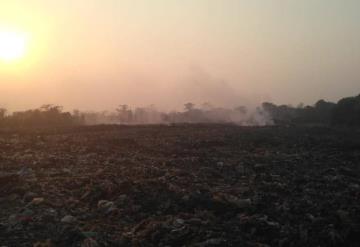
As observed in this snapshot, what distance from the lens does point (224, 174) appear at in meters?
11.5

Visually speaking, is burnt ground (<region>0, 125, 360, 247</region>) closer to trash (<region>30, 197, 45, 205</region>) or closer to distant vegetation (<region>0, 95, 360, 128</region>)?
trash (<region>30, 197, 45, 205</region>)

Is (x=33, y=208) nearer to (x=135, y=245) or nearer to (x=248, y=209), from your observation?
(x=135, y=245)

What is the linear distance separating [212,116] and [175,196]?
3480cm

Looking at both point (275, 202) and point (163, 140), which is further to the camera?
point (163, 140)

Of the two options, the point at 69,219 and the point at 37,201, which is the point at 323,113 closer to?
the point at 37,201

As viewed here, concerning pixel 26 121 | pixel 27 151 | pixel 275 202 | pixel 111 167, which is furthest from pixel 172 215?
pixel 26 121

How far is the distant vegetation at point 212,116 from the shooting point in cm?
3022

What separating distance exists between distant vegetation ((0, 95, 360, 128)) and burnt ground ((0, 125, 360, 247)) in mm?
14786

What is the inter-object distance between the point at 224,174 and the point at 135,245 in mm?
5042

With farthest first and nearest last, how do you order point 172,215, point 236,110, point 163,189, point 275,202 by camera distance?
point 236,110
point 163,189
point 275,202
point 172,215

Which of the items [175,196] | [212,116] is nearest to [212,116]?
[212,116]

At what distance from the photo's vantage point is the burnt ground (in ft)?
23.0

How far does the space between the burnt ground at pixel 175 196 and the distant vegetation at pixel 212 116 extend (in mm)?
14786

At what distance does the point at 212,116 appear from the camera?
1716 inches
